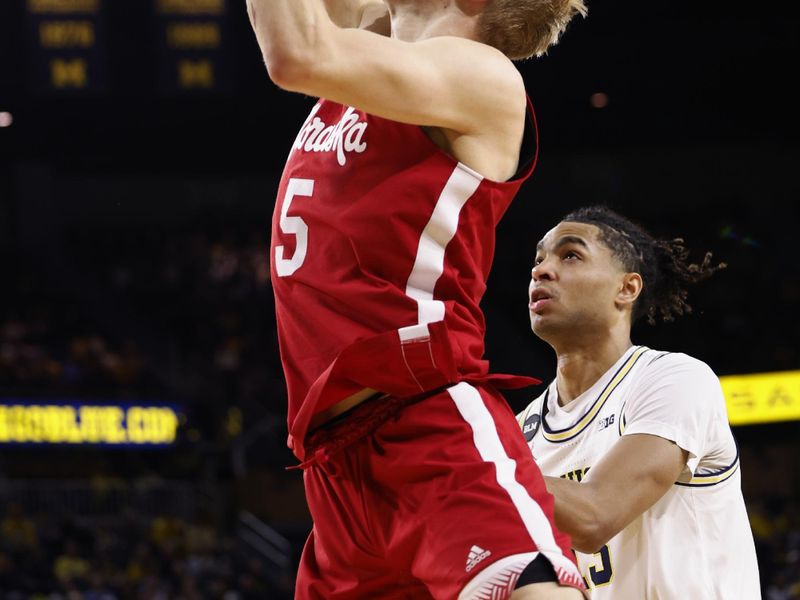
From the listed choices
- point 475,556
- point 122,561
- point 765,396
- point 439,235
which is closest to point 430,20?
point 439,235

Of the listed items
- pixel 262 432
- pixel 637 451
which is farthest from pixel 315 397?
pixel 262 432

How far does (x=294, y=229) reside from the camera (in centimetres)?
232

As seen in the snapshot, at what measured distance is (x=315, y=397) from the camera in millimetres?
2199

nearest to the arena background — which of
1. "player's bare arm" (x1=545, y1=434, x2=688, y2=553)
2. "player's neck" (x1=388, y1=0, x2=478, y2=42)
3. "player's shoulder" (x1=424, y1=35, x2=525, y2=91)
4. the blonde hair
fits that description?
"player's bare arm" (x1=545, y1=434, x2=688, y2=553)

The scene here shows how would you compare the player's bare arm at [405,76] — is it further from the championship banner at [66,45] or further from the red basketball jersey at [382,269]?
the championship banner at [66,45]

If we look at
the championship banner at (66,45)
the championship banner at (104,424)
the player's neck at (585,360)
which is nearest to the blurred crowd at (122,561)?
the championship banner at (104,424)

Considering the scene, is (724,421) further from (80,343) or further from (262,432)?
(80,343)

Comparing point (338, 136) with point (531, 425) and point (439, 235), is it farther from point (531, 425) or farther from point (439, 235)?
point (531, 425)

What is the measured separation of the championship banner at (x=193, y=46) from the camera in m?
12.0

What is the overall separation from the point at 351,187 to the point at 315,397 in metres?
0.39

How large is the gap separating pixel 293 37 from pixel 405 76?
0.20m

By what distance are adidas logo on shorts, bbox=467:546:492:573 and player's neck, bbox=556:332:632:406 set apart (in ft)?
4.81

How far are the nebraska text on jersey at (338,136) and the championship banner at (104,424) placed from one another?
12270 millimetres

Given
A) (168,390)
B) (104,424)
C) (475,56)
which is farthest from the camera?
(168,390)
